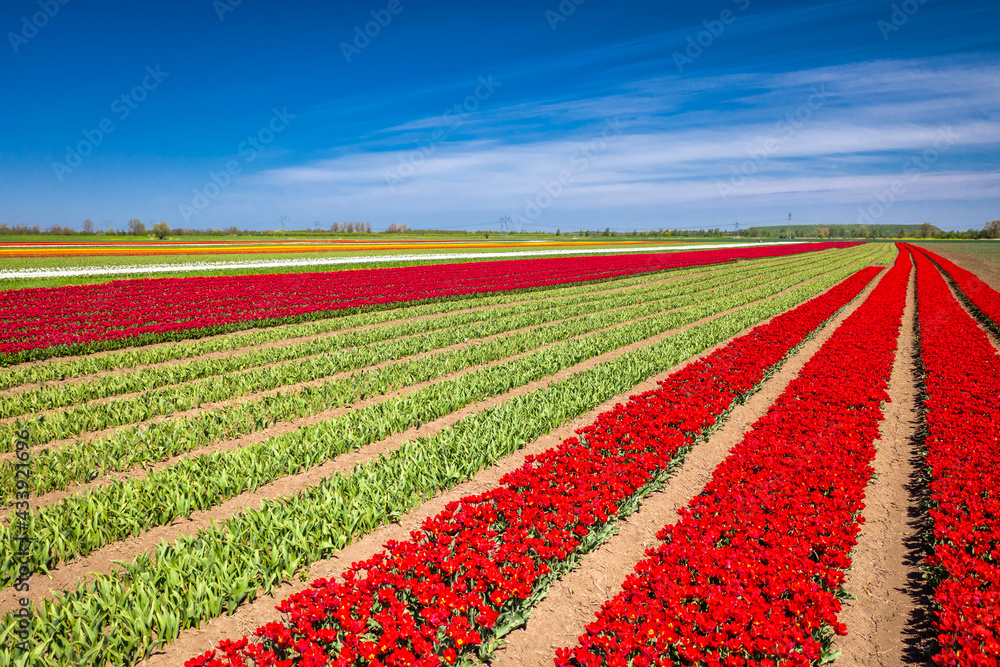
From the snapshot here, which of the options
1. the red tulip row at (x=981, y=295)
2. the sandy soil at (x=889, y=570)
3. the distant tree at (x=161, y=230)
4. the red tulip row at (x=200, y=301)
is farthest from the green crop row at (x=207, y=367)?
the distant tree at (x=161, y=230)

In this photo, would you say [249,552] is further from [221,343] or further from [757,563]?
[221,343]

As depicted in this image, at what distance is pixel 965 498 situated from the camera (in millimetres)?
6094

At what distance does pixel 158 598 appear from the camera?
4418 mm

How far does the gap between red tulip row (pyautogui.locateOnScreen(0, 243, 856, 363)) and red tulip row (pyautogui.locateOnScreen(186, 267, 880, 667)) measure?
15119mm

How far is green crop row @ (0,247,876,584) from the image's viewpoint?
5.52 m

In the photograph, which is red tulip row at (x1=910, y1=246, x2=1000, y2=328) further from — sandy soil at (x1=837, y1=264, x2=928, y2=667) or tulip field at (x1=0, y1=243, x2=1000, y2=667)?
sandy soil at (x1=837, y1=264, x2=928, y2=667)

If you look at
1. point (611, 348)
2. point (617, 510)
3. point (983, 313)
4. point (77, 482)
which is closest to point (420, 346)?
point (611, 348)

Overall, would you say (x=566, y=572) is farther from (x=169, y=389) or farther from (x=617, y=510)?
(x=169, y=389)

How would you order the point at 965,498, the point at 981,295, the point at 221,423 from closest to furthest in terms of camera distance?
the point at 965,498 < the point at 221,423 < the point at 981,295

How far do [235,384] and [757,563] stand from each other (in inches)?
424

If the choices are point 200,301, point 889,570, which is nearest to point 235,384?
point 889,570

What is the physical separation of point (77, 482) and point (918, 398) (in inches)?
645

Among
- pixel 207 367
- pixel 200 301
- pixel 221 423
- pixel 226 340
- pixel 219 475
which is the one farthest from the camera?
pixel 200 301

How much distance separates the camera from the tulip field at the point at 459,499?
13.3ft
